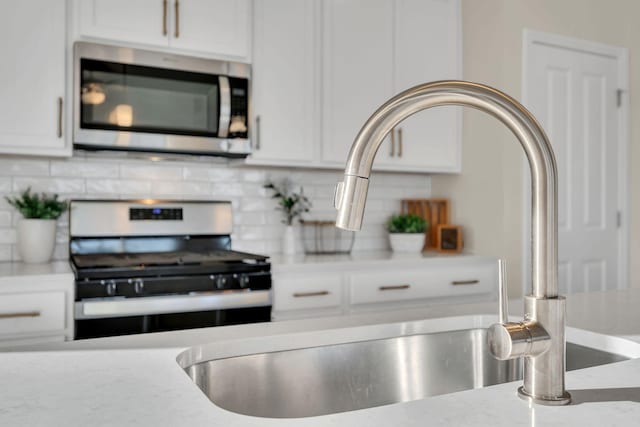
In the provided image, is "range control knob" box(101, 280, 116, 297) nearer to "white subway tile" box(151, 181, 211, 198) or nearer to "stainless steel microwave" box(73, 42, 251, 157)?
"stainless steel microwave" box(73, 42, 251, 157)

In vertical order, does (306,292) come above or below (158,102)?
below

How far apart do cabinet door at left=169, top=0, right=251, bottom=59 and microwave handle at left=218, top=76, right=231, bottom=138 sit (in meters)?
0.15

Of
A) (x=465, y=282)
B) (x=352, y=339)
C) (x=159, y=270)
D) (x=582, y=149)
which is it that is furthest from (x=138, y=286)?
(x=582, y=149)

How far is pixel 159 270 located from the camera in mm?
2393

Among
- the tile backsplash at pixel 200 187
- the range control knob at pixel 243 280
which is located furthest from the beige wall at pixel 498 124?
the range control knob at pixel 243 280

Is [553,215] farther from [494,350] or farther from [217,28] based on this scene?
[217,28]

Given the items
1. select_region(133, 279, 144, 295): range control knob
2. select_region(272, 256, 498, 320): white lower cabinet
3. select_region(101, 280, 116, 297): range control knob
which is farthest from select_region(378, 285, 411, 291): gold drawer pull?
select_region(101, 280, 116, 297): range control knob

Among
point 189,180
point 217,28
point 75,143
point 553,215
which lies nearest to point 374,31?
point 217,28

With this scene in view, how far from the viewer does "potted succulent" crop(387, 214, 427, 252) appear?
340 centimetres

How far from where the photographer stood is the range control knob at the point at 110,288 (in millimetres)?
2301

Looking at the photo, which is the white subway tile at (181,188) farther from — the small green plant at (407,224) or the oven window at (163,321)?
the small green plant at (407,224)

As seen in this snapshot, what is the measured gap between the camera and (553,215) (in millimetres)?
694

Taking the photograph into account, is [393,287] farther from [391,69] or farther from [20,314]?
[20,314]

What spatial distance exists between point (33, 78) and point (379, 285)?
72.6 inches
